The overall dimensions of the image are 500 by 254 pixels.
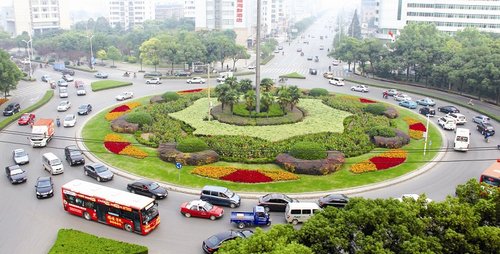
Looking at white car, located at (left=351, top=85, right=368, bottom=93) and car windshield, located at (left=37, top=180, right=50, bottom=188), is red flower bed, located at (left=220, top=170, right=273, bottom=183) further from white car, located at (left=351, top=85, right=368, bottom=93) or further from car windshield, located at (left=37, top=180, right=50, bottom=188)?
white car, located at (left=351, top=85, right=368, bottom=93)

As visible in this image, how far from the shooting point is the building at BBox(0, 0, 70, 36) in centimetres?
15162

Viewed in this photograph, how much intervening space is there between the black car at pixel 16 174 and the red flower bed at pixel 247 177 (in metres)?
16.0

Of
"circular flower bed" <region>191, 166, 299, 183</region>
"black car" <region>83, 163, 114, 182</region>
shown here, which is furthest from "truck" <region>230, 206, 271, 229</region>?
"black car" <region>83, 163, 114, 182</region>

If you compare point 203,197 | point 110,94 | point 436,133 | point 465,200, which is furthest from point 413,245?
point 110,94

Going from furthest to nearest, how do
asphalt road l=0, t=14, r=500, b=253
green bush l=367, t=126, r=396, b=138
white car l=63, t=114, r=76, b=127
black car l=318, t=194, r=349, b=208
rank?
white car l=63, t=114, r=76, b=127, green bush l=367, t=126, r=396, b=138, black car l=318, t=194, r=349, b=208, asphalt road l=0, t=14, r=500, b=253

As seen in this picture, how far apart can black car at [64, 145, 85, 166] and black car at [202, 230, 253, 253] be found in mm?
19218

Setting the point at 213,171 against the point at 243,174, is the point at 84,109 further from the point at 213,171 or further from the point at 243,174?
the point at 243,174

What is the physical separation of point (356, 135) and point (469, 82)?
98.3ft

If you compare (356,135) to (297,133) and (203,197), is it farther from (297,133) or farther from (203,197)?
(203,197)

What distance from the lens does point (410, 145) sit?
4591 cm

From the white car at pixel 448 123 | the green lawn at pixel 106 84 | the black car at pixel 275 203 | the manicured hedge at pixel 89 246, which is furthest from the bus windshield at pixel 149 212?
the green lawn at pixel 106 84

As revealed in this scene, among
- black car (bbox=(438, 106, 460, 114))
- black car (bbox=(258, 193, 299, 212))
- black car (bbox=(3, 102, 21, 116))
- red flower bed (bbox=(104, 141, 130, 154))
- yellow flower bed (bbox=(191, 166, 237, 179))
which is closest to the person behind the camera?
black car (bbox=(258, 193, 299, 212))

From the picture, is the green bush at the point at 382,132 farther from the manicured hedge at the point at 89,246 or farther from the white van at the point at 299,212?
the manicured hedge at the point at 89,246

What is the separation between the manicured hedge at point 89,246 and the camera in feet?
81.4
